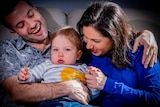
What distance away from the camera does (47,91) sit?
1.02 metres

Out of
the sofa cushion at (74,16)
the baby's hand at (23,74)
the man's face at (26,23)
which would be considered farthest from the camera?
the sofa cushion at (74,16)

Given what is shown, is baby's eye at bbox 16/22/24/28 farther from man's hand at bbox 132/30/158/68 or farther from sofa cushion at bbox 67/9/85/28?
man's hand at bbox 132/30/158/68

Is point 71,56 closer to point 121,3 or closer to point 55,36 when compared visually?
point 55,36

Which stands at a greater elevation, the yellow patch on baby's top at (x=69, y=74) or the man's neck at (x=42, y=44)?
the man's neck at (x=42, y=44)

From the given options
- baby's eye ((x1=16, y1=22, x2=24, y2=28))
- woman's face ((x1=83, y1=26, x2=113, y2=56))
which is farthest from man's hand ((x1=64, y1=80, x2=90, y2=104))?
baby's eye ((x1=16, y1=22, x2=24, y2=28))

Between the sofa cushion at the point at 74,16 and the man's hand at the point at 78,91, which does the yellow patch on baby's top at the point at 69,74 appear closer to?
the man's hand at the point at 78,91

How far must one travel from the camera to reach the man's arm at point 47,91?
3.32 feet

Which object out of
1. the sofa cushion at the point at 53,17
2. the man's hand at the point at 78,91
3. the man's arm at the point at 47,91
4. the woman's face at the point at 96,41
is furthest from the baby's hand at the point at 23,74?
the sofa cushion at the point at 53,17

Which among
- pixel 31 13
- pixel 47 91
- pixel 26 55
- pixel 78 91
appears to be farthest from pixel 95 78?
pixel 31 13

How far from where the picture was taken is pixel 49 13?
4.36 feet

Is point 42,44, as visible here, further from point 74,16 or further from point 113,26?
point 113,26

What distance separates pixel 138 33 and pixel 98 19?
0.23 metres

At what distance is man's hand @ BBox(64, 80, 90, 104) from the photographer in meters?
1.01

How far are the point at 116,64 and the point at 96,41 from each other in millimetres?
140
